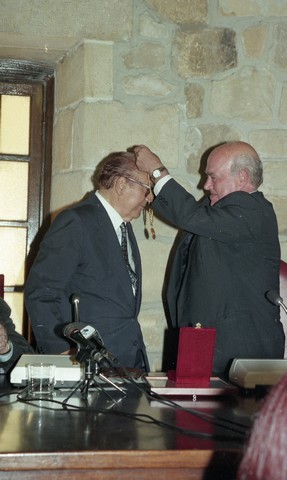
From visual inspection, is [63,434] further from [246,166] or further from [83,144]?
[83,144]

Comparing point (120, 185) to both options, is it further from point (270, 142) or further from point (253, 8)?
point (253, 8)

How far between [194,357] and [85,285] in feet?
2.96

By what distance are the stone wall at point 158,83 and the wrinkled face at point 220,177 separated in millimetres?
441

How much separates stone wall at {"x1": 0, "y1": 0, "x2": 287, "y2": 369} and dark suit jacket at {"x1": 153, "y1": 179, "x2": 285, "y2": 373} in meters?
0.61

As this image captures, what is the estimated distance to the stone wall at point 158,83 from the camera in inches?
129

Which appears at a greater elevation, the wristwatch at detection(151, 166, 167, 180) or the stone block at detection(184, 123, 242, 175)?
the stone block at detection(184, 123, 242, 175)

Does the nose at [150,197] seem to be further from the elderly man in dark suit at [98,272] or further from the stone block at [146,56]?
the stone block at [146,56]

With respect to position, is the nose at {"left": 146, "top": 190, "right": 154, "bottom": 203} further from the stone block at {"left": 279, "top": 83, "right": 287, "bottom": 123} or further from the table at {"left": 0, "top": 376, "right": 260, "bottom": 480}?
the table at {"left": 0, "top": 376, "right": 260, "bottom": 480}

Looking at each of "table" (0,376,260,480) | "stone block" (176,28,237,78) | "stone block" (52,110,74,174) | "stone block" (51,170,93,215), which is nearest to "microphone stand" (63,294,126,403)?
"table" (0,376,260,480)

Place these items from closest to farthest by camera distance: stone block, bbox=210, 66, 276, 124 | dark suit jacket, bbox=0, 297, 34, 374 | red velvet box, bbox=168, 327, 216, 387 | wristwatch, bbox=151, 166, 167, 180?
1. red velvet box, bbox=168, 327, 216, 387
2. dark suit jacket, bbox=0, 297, 34, 374
3. wristwatch, bbox=151, 166, 167, 180
4. stone block, bbox=210, 66, 276, 124

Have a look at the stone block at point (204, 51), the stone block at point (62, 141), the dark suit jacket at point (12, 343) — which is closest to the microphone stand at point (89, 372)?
the dark suit jacket at point (12, 343)

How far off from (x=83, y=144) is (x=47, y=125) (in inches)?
14.5

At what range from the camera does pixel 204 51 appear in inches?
135

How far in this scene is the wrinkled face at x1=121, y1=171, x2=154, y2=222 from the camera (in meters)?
2.87
